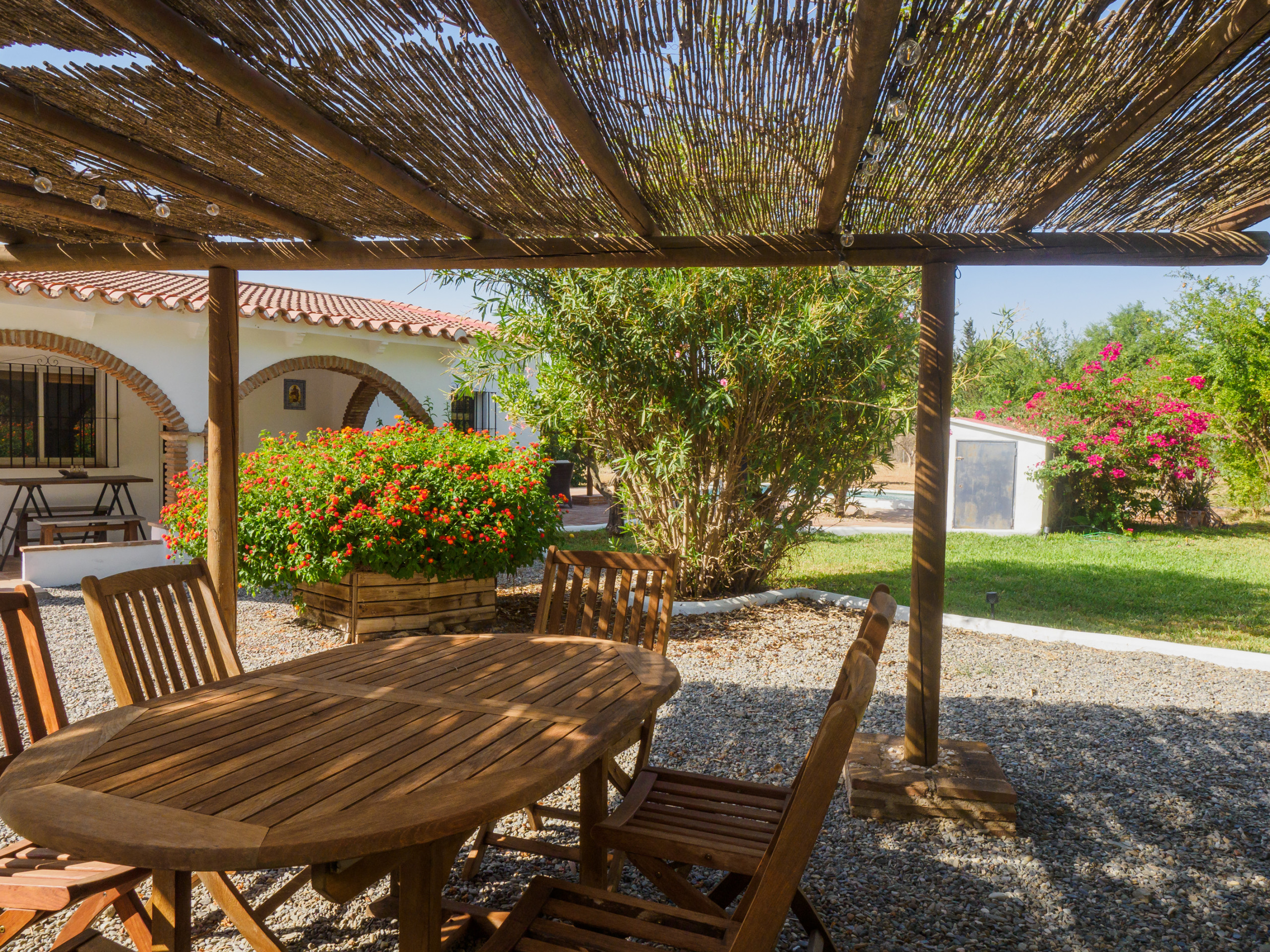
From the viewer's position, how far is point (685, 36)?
7.50ft

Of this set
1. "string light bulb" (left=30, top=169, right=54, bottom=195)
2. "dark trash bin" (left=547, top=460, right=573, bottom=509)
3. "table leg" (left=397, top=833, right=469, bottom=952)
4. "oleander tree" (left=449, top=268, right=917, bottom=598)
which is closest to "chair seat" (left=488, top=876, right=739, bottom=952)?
"table leg" (left=397, top=833, right=469, bottom=952)

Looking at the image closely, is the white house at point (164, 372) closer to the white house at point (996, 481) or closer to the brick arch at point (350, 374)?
the brick arch at point (350, 374)

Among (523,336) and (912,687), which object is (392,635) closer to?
(523,336)

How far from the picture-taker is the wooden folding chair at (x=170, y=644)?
217cm

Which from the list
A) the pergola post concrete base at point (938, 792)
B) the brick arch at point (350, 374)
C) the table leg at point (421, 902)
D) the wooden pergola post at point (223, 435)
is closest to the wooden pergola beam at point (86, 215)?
the wooden pergola post at point (223, 435)

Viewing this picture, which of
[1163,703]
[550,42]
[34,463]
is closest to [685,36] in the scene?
[550,42]

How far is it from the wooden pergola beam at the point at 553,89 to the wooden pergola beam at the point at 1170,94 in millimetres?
895

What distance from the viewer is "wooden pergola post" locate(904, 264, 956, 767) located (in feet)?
11.0

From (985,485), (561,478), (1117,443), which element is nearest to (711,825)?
(561,478)

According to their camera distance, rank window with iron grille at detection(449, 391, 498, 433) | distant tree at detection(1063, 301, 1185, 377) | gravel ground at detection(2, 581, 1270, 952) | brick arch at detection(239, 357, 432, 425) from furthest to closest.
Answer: distant tree at detection(1063, 301, 1185, 377) < window with iron grille at detection(449, 391, 498, 433) < brick arch at detection(239, 357, 432, 425) < gravel ground at detection(2, 581, 1270, 952)

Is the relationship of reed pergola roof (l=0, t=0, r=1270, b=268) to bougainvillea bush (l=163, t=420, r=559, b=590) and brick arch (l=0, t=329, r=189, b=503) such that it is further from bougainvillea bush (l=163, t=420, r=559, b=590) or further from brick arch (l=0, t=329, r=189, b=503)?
brick arch (l=0, t=329, r=189, b=503)

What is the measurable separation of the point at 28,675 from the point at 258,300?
9.83 m

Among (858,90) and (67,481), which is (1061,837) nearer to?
(858,90)

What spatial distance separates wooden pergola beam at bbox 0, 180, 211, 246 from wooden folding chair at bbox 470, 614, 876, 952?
3.29 m
